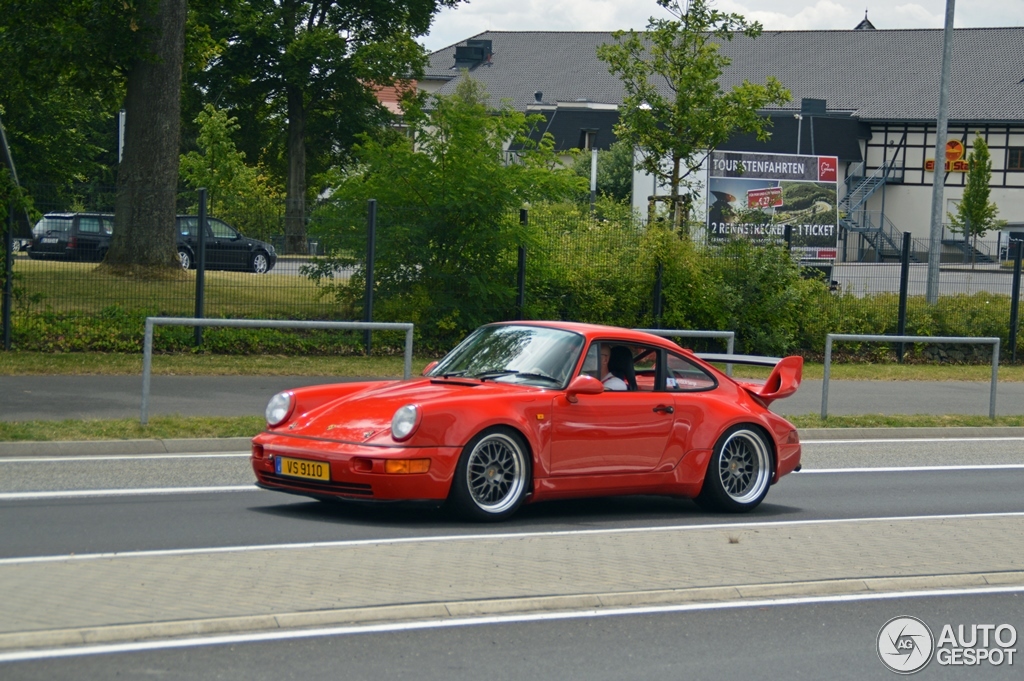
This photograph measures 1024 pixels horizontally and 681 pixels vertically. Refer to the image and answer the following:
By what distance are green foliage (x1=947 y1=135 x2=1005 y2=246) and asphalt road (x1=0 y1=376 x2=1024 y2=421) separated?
49.1m

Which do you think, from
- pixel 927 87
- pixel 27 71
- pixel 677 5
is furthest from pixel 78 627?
pixel 927 87

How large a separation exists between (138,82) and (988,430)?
1510 cm

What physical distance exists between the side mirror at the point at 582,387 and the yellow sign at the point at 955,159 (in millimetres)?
65939

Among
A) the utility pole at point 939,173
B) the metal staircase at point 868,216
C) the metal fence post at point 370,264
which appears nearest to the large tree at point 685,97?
the utility pole at point 939,173

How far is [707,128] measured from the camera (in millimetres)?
26359

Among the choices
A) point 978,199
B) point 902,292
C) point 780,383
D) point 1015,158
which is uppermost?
point 1015,158

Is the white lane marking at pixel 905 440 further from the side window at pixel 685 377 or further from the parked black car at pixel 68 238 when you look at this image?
the parked black car at pixel 68 238

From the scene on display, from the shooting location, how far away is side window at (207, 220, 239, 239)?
1895 centimetres

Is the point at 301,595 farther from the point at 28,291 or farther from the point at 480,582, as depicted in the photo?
the point at 28,291

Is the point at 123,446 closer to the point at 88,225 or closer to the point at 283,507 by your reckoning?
the point at 283,507

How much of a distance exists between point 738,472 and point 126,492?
4604mm

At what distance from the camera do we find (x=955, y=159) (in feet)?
236

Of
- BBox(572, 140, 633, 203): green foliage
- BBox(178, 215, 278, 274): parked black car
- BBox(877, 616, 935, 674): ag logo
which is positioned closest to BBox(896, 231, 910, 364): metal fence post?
BBox(178, 215, 278, 274): parked black car

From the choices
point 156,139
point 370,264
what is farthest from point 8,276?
point 156,139
